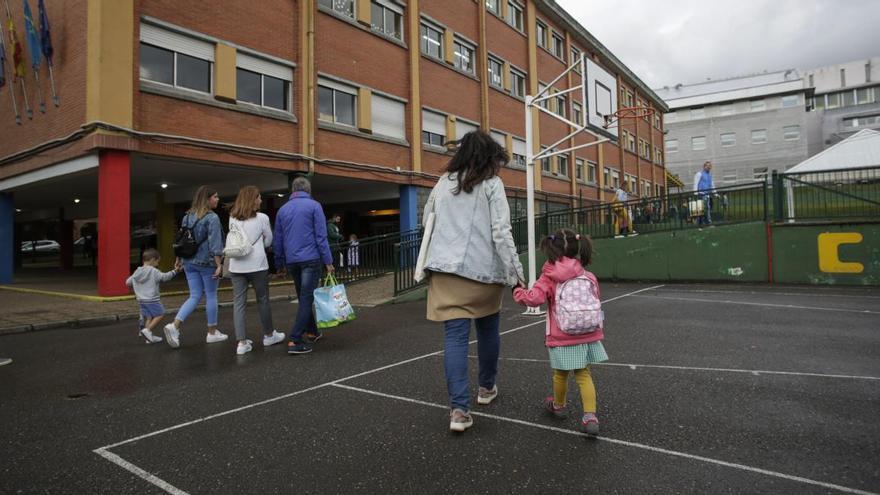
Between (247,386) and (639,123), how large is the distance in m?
40.7

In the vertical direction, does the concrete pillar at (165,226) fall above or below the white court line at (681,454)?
above

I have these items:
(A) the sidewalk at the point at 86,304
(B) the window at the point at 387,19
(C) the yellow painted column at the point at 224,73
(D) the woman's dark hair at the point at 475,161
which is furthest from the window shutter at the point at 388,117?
(D) the woman's dark hair at the point at 475,161

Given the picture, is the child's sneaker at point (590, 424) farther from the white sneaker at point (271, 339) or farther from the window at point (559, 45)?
the window at point (559, 45)

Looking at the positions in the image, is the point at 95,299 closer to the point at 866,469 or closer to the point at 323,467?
the point at 323,467

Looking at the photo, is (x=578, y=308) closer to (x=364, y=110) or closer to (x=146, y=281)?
(x=146, y=281)

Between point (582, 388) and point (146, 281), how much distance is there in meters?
5.36

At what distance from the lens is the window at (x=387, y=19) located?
16484 millimetres

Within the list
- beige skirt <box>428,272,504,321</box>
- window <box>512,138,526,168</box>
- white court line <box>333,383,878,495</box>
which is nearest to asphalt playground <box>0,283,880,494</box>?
white court line <box>333,383,878,495</box>

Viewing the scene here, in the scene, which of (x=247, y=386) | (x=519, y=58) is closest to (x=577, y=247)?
(x=247, y=386)

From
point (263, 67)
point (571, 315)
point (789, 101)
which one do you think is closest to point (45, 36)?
point (263, 67)

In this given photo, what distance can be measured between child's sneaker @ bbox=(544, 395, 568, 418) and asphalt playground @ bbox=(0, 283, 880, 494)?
→ 75 millimetres

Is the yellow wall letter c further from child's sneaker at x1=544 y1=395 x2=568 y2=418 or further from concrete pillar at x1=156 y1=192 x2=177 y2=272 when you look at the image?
concrete pillar at x1=156 y1=192 x2=177 y2=272

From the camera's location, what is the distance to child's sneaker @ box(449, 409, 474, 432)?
3020 millimetres

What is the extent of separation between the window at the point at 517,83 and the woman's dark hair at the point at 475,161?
2126 cm
